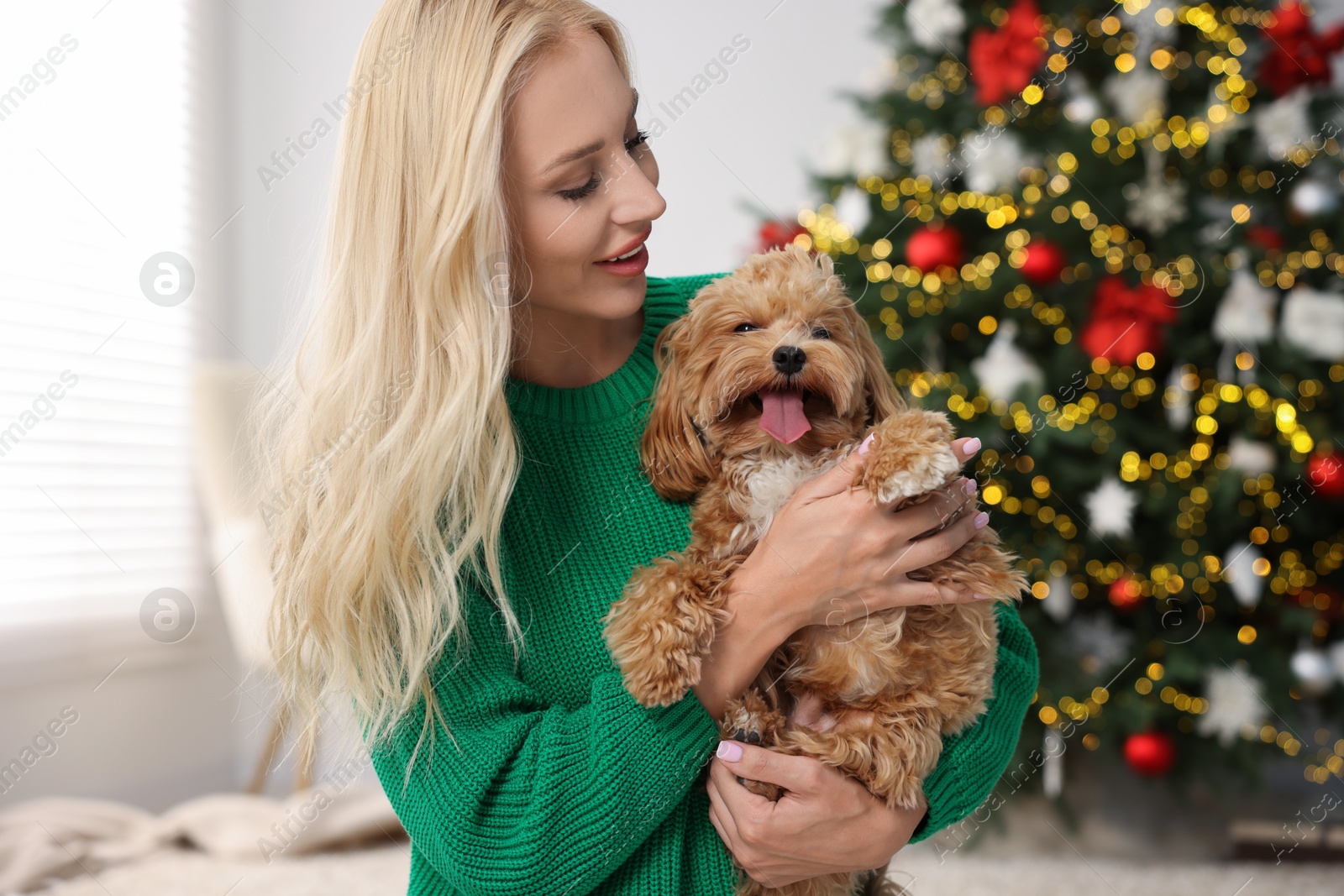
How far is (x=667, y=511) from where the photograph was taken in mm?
1647

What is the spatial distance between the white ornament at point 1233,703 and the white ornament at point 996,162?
1878 mm

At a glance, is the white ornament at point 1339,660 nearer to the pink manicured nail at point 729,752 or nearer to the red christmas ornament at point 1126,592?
the red christmas ornament at point 1126,592

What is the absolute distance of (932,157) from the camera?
3.47 meters

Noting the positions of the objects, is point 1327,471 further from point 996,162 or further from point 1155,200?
point 996,162

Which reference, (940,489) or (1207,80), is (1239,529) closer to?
(1207,80)

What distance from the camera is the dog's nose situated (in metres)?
1.43

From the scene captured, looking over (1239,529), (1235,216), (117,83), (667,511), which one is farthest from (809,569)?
(117,83)

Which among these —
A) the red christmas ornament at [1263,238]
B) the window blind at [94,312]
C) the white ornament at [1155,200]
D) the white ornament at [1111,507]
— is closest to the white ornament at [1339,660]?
the white ornament at [1111,507]

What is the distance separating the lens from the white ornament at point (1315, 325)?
3219mm

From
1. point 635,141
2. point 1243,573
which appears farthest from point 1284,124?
point 635,141

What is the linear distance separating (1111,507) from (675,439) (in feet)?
7.56

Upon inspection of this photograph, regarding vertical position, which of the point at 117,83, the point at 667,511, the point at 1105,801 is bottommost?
the point at 1105,801

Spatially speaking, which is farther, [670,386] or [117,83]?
[117,83]

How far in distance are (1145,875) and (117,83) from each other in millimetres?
4974
